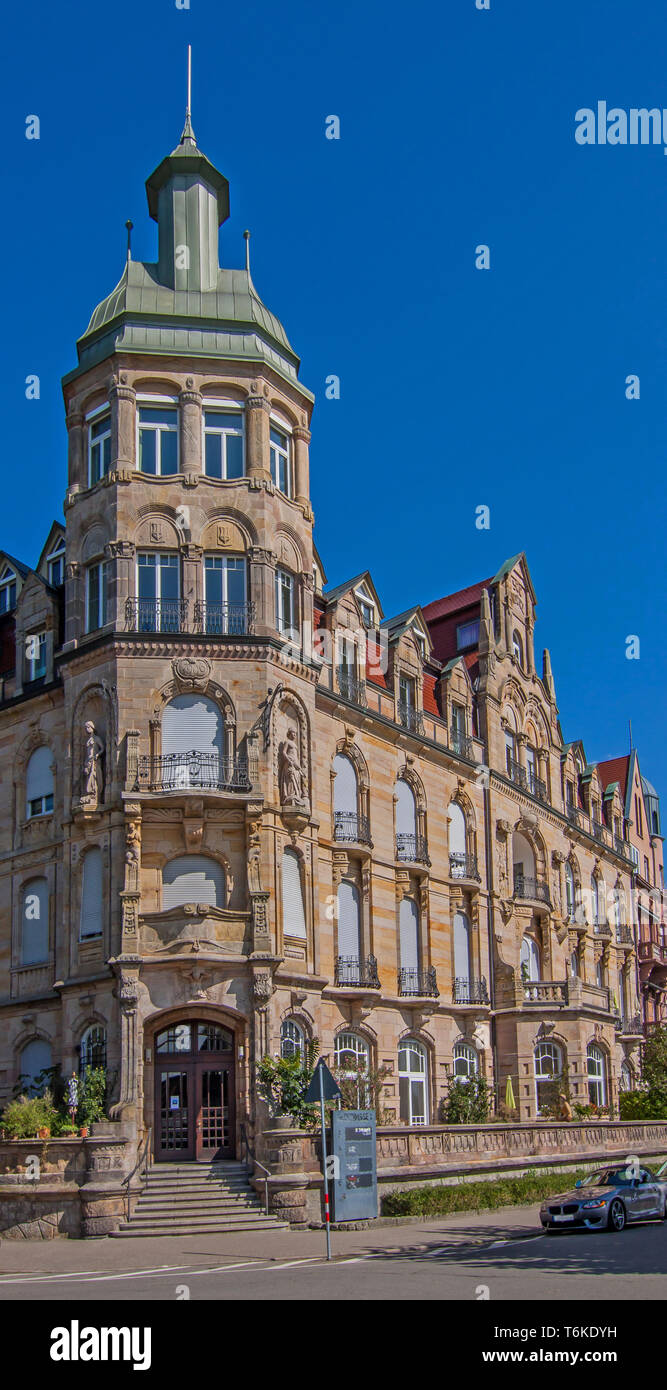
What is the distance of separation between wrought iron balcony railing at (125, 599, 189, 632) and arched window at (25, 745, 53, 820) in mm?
5057

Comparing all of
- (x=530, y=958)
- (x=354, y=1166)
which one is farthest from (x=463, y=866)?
(x=354, y=1166)

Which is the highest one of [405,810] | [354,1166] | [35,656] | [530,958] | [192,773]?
[35,656]

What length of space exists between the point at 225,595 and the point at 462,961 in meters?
15.7

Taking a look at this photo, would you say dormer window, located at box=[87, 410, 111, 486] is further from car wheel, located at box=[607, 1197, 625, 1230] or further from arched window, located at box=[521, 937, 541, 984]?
arched window, located at box=[521, 937, 541, 984]

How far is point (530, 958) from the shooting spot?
50156 mm

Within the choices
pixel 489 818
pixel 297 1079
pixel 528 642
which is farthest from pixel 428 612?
pixel 297 1079

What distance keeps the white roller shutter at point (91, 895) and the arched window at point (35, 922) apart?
2598 millimetres

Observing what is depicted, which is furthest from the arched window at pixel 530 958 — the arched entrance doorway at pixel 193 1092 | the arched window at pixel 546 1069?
the arched entrance doorway at pixel 193 1092

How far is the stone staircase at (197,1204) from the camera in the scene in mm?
27984

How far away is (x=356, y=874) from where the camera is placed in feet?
131

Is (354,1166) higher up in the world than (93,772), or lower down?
lower down

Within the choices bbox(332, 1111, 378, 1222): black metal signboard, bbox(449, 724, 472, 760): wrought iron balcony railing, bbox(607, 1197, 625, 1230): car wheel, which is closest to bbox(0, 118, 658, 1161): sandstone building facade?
bbox(449, 724, 472, 760): wrought iron balcony railing

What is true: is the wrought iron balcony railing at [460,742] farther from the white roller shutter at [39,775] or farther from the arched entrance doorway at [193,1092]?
the arched entrance doorway at [193,1092]

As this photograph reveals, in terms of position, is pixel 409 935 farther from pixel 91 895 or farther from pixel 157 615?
pixel 157 615
